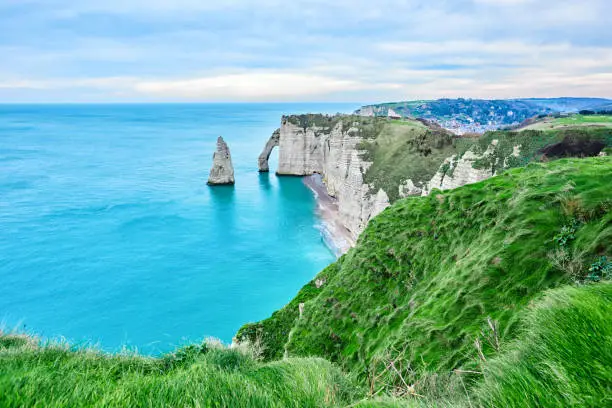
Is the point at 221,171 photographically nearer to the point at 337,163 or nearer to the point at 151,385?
the point at 337,163

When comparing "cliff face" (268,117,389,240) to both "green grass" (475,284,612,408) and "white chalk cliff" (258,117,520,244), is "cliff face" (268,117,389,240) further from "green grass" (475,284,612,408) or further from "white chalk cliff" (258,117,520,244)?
"green grass" (475,284,612,408)

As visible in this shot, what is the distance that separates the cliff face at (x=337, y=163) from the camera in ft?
126

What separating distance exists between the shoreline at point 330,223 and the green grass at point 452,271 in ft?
57.4

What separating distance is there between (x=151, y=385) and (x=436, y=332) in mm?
5226

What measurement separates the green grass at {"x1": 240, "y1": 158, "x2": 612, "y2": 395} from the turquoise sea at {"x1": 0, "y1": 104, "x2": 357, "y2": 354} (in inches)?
235

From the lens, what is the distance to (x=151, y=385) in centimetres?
414

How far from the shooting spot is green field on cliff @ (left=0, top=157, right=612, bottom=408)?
3459 millimetres

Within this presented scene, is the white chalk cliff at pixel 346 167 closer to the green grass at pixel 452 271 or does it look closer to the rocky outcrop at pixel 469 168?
the rocky outcrop at pixel 469 168

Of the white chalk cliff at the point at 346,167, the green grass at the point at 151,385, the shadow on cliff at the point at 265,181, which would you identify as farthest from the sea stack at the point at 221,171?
the green grass at the point at 151,385

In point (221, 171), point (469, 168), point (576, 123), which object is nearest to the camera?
point (469, 168)

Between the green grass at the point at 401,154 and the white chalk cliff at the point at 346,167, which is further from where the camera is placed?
the green grass at the point at 401,154

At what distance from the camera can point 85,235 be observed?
40375mm

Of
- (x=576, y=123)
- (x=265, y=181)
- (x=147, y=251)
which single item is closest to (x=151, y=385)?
(x=147, y=251)

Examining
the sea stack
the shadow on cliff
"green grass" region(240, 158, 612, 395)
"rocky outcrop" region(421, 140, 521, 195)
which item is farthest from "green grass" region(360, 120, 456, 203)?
the sea stack
